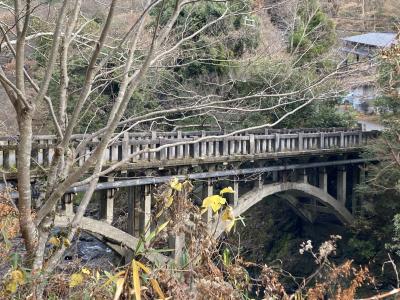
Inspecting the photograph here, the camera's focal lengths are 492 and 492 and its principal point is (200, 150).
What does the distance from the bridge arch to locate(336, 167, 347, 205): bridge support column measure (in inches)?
11.5

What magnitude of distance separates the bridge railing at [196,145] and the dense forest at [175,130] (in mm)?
328

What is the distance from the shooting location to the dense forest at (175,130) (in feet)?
11.0

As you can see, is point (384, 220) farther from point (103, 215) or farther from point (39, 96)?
point (39, 96)

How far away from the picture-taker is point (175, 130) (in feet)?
47.6

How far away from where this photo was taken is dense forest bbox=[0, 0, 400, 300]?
3350 millimetres

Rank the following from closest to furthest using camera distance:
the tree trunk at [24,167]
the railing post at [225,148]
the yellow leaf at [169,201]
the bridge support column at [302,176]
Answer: the tree trunk at [24,167] → the yellow leaf at [169,201] → the railing post at [225,148] → the bridge support column at [302,176]

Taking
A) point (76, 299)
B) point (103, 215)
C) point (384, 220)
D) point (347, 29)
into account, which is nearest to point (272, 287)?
point (76, 299)

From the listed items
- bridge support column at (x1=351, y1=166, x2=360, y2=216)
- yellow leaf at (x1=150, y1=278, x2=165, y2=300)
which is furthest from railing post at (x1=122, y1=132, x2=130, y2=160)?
bridge support column at (x1=351, y1=166, x2=360, y2=216)

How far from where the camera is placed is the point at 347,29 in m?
30.3

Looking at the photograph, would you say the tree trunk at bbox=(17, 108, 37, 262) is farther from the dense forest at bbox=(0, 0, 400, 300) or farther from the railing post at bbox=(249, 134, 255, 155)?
the railing post at bbox=(249, 134, 255, 155)

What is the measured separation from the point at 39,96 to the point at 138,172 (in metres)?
6.98

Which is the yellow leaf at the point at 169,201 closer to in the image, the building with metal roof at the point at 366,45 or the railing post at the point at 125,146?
the building with metal roof at the point at 366,45

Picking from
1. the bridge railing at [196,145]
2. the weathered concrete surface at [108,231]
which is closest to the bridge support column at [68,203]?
the weathered concrete surface at [108,231]

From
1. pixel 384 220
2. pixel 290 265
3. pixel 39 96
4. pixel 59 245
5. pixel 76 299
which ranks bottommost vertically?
pixel 290 265
